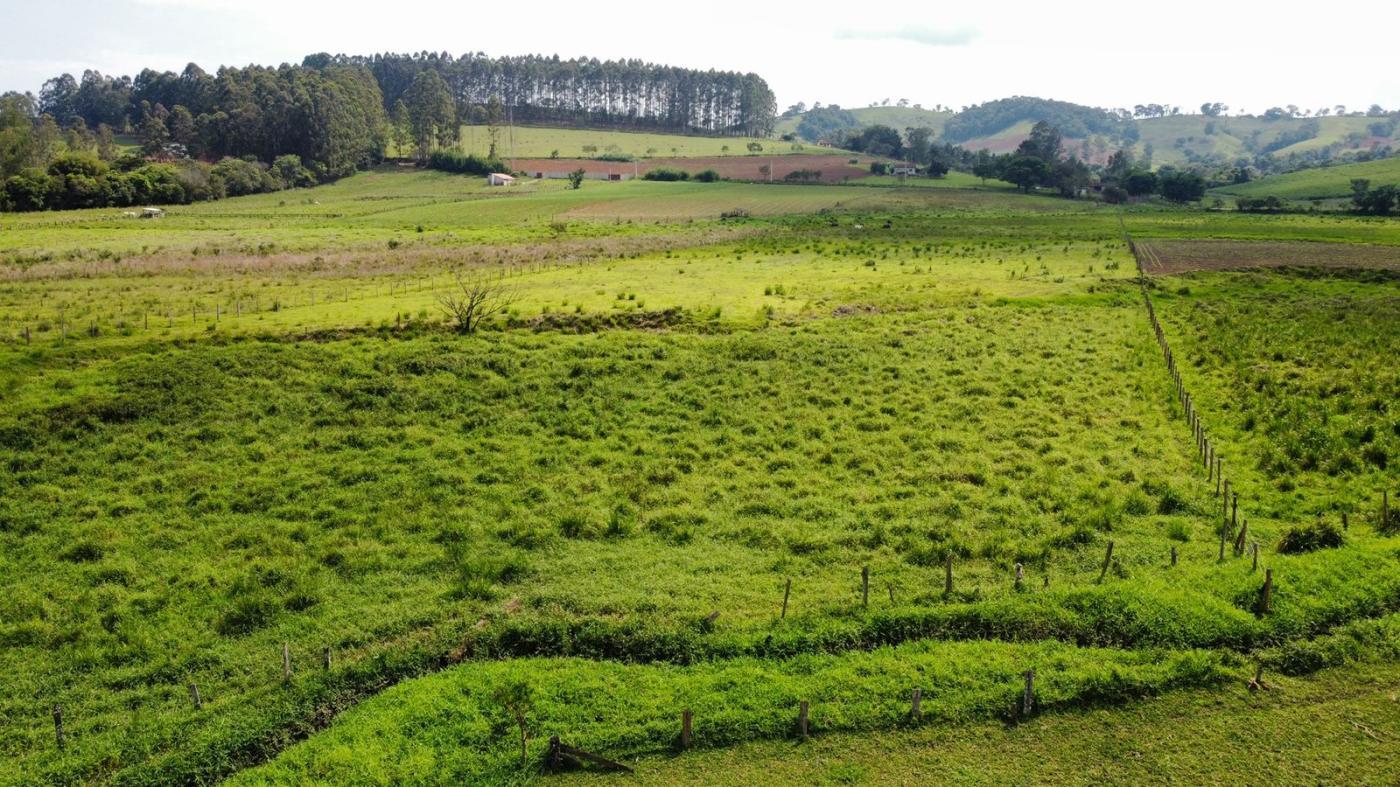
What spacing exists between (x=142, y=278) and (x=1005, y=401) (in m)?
55.4

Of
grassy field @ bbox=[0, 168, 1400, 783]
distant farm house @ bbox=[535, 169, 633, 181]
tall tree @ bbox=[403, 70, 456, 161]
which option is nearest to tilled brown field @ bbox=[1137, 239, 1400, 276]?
grassy field @ bbox=[0, 168, 1400, 783]

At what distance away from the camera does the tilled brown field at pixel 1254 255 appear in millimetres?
71938

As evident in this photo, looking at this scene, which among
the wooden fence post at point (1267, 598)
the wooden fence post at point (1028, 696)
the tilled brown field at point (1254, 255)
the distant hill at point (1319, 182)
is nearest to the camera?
the wooden fence post at point (1028, 696)

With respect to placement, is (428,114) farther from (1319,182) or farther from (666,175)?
(1319,182)

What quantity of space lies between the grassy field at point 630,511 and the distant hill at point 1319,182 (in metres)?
120

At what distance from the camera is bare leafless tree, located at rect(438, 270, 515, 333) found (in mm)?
46094

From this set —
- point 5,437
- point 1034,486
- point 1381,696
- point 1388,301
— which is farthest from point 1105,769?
point 1388,301

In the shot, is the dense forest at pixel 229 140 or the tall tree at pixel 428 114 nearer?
the dense forest at pixel 229 140

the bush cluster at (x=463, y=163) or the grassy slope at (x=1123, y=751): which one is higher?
the bush cluster at (x=463, y=163)

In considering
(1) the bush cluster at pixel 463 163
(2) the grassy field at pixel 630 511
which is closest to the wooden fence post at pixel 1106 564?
(2) the grassy field at pixel 630 511

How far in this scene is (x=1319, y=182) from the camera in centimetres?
17188

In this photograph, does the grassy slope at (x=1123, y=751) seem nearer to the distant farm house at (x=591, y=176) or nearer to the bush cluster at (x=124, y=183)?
the bush cluster at (x=124, y=183)

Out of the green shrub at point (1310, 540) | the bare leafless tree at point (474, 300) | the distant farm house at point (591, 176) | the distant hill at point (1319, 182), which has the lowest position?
the green shrub at point (1310, 540)

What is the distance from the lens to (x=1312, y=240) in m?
90.1
